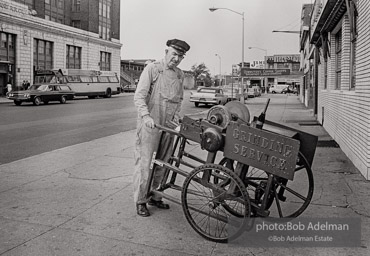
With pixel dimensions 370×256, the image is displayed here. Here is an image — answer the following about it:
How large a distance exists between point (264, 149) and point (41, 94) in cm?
2653

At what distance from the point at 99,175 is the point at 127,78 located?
241ft

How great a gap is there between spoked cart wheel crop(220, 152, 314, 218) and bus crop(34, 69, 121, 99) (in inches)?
1314

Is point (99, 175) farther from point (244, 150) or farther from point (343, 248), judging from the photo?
point (343, 248)

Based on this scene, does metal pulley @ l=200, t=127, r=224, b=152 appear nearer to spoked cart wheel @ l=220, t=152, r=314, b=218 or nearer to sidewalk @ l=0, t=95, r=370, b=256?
spoked cart wheel @ l=220, t=152, r=314, b=218

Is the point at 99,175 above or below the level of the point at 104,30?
below

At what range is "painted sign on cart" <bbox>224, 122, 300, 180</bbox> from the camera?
374 cm

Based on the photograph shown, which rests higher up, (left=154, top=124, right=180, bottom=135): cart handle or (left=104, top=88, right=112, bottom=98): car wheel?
(left=104, top=88, right=112, bottom=98): car wheel

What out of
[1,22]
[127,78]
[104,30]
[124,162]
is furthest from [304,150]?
[127,78]

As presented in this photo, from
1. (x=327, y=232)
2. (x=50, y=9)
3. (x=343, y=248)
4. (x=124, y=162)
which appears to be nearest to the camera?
(x=343, y=248)

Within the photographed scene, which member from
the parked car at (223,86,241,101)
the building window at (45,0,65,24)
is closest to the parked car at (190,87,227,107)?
the parked car at (223,86,241,101)

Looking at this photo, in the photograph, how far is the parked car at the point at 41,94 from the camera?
88.6 ft

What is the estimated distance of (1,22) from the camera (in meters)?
39.9

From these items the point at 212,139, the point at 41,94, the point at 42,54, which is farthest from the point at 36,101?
the point at 212,139

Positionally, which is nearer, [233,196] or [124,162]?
[233,196]
